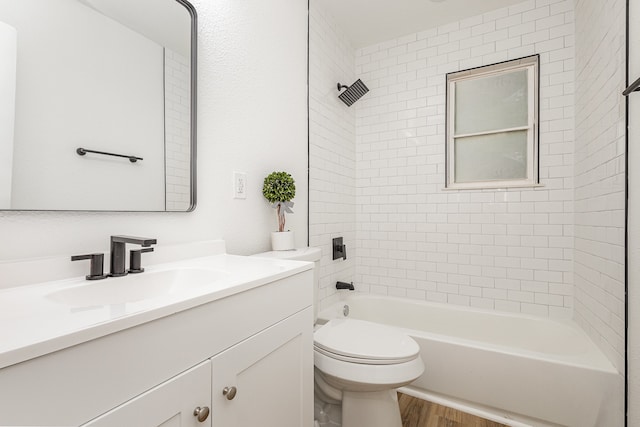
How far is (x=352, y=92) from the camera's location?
2404 millimetres

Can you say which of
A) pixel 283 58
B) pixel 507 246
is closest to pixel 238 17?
pixel 283 58

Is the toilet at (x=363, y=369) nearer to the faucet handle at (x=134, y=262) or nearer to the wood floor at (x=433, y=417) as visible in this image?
the wood floor at (x=433, y=417)

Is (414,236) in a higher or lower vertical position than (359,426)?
higher

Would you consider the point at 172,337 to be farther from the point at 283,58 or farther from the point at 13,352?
the point at 283,58

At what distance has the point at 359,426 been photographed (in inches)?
54.4

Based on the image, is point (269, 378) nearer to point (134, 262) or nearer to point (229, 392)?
point (229, 392)

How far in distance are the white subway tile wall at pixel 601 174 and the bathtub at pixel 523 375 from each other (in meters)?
0.12

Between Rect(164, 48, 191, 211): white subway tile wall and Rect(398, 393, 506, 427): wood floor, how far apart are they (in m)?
1.61

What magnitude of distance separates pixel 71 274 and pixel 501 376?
1937 millimetres

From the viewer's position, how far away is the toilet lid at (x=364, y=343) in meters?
1.30

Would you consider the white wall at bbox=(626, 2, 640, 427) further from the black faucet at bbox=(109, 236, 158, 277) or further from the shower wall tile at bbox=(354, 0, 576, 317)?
the black faucet at bbox=(109, 236, 158, 277)

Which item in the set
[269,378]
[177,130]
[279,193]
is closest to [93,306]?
[269,378]

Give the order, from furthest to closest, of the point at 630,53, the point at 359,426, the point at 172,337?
the point at 359,426, the point at 630,53, the point at 172,337

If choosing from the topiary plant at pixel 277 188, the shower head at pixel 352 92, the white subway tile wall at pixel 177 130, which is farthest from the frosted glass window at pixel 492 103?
the white subway tile wall at pixel 177 130
